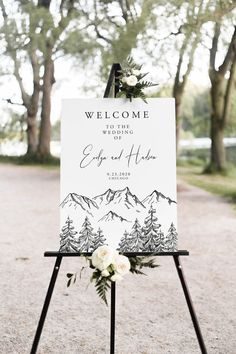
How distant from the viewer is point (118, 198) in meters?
1.96

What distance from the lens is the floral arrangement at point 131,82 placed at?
77.8 inches

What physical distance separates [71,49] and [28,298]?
977 centimetres

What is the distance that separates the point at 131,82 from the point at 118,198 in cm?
42

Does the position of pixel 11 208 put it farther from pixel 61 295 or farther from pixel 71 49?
pixel 71 49

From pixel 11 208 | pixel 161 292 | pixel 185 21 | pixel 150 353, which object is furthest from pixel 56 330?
pixel 185 21

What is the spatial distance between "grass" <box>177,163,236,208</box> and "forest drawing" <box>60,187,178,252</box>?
579cm

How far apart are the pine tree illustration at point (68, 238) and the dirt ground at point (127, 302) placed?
731mm

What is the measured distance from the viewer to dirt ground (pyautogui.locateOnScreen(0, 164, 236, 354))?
8.49ft

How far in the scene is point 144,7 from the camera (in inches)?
419

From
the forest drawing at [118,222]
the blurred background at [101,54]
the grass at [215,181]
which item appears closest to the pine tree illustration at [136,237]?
the forest drawing at [118,222]

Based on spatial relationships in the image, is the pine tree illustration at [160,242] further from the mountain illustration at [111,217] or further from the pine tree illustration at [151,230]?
the mountain illustration at [111,217]

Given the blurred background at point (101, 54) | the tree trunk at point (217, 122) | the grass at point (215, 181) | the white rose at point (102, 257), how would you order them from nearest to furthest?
1. the white rose at point (102, 257)
2. the grass at point (215, 181)
3. the blurred background at point (101, 54)
4. the tree trunk at point (217, 122)

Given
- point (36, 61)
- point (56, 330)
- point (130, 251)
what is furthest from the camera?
point (36, 61)

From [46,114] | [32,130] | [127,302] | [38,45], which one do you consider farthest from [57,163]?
[127,302]
